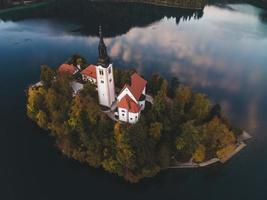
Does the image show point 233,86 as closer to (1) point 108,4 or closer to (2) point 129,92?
(2) point 129,92

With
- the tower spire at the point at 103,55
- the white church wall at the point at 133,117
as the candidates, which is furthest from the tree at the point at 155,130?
the tower spire at the point at 103,55

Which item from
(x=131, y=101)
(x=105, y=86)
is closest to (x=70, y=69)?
(x=105, y=86)

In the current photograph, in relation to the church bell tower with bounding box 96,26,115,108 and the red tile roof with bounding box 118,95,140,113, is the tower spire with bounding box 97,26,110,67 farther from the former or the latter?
the red tile roof with bounding box 118,95,140,113

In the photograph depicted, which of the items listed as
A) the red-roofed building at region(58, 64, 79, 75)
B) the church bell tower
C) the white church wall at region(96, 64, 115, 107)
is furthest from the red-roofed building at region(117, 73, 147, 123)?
the red-roofed building at region(58, 64, 79, 75)

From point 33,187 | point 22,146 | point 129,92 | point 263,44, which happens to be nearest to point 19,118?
point 22,146

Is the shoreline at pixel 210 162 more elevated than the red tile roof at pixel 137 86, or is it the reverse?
the red tile roof at pixel 137 86

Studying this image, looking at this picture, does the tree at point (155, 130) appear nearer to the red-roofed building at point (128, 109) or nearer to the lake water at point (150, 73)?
the red-roofed building at point (128, 109)

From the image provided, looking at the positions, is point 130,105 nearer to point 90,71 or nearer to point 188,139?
point 188,139
